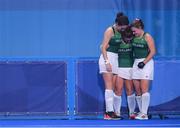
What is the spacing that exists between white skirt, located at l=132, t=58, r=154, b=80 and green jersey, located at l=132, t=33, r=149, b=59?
0.11m

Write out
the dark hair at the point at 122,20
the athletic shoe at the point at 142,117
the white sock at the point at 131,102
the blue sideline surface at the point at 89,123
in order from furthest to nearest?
the white sock at the point at 131,102, the athletic shoe at the point at 142,117, the dark hair at the point at 122,20, the blue sideline surface at the point at 89,123

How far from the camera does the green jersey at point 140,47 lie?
9641 millimetres

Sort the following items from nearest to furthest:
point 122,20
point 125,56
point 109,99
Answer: point 122,20 → point 109,99 → point 125,56

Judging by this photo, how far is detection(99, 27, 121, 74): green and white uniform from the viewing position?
9.59 meters

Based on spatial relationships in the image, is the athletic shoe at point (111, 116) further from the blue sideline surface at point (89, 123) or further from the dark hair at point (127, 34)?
the dark hair at point (127, 34)

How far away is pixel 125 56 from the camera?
9.73m

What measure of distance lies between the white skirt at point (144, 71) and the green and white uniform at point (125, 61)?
3.7 inches

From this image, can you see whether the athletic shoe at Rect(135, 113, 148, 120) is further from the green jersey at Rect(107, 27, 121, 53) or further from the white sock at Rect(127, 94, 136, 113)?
the green jersey at Rect(107, 27, 121, 53)

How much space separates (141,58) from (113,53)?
1.68ft

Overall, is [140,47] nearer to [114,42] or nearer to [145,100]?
[114,42]

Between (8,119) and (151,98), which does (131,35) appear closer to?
(151,98)

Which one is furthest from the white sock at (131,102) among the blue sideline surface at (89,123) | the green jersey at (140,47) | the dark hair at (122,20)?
the dark hair at (122,20)

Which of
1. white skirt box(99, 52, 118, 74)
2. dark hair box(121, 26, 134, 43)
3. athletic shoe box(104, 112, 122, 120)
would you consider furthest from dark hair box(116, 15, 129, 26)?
athletic shoe box(104, 112, 122, 120)

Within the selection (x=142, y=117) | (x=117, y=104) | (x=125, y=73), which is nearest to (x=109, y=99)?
(x=117, y=104)
